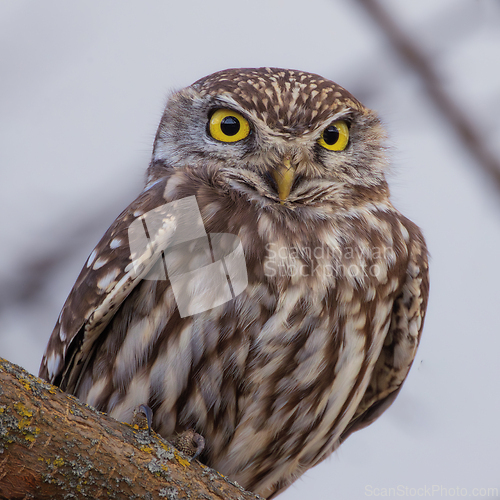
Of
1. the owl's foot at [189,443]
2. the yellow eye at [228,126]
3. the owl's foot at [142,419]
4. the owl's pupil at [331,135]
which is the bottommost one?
the owl's foot at [189,443]

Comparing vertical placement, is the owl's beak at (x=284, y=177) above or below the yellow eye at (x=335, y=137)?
below

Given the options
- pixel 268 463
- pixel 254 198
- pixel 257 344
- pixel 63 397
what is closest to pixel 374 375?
pixel 268 463

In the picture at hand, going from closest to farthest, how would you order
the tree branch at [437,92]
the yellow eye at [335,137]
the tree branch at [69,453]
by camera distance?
the tree branch at [437,92] → the tree branch at [69,453] → the yellow eye at [335,137]

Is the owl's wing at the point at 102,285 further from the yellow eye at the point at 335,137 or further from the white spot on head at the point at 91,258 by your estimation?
the yellow eye at the point at 335,137

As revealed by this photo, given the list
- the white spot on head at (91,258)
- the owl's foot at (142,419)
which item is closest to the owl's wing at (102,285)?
the white spot on head at (91,258)

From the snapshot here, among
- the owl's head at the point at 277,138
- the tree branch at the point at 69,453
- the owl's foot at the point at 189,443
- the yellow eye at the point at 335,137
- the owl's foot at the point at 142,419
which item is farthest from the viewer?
the yellow eye at the point at 335,137

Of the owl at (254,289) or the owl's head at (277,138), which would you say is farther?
the owl's head at (277,138)

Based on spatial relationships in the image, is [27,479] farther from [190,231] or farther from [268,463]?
[268,463]

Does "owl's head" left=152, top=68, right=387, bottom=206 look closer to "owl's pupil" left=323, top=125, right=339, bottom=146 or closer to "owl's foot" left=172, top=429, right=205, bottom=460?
"owl's pupil" left=323, top=125, right=339, bottom=146

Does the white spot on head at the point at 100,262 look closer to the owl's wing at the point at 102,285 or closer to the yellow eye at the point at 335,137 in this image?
the owl's wing at the point at 102,285
